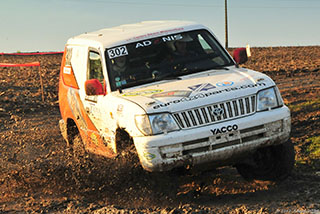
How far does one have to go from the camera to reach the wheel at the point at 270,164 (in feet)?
20.7

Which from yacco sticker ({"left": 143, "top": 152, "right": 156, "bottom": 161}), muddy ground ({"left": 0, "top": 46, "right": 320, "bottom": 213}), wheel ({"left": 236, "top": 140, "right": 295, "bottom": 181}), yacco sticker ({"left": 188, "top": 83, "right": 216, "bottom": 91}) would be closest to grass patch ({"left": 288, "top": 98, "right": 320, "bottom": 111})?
muddy ground ({"left": 0, "top": 46, "right": 320, "bottom": 213})

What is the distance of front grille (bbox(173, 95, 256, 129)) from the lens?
5.66 m

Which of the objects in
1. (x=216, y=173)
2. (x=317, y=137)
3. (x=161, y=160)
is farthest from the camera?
(x=317, y=137)

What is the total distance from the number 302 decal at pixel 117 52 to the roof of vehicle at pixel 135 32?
0.08 m

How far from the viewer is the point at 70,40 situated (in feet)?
28.0

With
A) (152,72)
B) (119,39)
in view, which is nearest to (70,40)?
(119,39)

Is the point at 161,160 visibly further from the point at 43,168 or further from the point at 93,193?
the point at 43,168

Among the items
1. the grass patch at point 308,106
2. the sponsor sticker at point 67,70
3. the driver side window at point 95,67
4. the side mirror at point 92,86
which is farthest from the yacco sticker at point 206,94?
the grass patch at point 308,106

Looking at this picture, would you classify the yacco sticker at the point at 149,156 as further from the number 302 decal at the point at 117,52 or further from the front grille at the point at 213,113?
the number 302 decal at the point at 117,52

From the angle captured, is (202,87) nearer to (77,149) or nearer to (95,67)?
(95,67)

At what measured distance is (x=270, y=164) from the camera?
655 centimetres

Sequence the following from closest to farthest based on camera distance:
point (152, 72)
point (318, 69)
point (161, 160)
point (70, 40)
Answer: point (161, 160) < point (152, 72) < point (70, 40) < point (318, 69)

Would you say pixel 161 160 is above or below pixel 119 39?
below

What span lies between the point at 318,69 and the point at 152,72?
16.3m
